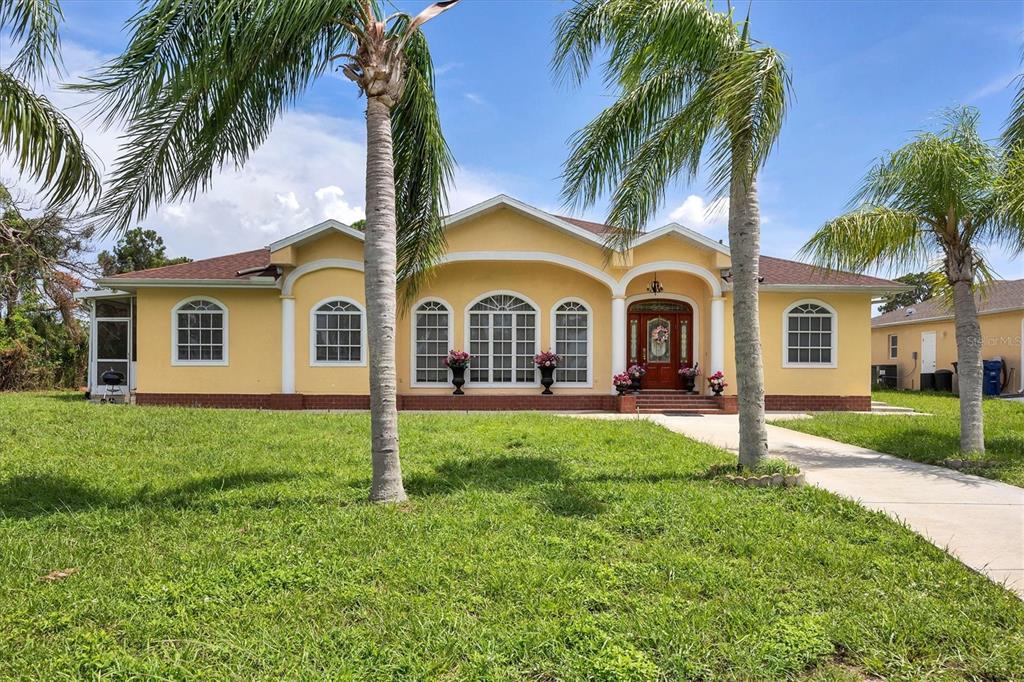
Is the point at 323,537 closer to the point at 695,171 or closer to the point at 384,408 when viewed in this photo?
the point at 384,408

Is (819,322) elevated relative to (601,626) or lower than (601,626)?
elevated

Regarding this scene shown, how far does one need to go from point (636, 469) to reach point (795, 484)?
176 cm

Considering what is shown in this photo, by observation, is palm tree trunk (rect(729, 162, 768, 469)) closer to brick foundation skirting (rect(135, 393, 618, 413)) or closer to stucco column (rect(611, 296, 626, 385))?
brick foundation skirting (rect(135, 393, 618, 413))

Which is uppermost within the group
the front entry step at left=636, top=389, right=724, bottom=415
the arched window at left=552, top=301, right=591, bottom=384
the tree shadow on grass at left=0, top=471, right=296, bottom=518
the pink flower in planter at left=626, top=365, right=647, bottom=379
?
the arched window at left=552, top=301, right=591, bottom=384

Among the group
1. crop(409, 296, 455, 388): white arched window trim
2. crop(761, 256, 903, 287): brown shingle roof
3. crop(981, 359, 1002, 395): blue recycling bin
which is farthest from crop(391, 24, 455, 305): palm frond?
crop(981, 359, 1002, 395): blue recycling bin

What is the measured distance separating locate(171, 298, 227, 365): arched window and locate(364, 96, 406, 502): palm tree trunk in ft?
35.5

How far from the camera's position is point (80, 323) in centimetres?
2448

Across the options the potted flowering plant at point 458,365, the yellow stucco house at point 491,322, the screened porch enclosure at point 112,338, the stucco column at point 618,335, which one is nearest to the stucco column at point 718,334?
the yellow stucco house at point 491,322

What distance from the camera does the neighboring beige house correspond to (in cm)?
2064

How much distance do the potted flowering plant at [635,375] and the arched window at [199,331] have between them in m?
10.4

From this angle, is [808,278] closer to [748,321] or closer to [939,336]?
[748,321]

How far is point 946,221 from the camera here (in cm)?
863

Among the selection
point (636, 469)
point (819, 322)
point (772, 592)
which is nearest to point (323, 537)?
point (772, 592)

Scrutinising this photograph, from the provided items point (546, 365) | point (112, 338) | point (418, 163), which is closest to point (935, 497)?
point (418, 163)
